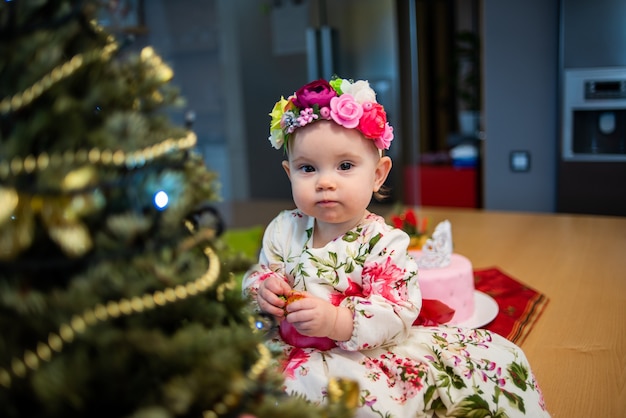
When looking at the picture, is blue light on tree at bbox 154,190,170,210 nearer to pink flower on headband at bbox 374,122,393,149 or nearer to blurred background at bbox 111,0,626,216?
pink flower on headband at bbox 374,122,393,149

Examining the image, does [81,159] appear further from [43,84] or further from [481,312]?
[481,312]

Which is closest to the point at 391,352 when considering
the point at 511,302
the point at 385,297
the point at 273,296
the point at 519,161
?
the point at 385,297

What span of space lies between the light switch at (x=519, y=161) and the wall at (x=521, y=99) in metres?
0.02

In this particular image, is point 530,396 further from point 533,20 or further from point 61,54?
point 533,20

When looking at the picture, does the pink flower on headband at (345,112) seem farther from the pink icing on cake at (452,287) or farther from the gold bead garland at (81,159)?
the pink icing on cake at (452,287)

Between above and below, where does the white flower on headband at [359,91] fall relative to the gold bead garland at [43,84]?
below

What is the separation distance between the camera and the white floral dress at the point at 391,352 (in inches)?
31.7

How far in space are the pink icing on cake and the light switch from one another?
127cm

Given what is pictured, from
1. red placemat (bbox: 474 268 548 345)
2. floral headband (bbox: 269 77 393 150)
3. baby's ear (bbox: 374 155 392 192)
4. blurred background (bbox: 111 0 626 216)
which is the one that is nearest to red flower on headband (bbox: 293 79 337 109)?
floral headband (bbox: 269 77 393 150)

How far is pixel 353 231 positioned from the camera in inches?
35.9

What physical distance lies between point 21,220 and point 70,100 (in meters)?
0.11

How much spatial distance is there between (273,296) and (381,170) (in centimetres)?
26

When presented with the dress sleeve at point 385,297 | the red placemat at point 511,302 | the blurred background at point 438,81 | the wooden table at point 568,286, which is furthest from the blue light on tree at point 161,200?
the blurred background at point 438,81

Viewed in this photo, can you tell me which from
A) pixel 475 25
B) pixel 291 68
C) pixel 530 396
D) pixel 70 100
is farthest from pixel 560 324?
pixel 475 25
